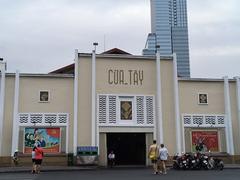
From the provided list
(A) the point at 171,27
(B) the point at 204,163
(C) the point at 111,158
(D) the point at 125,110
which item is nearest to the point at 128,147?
(C) the point at 111,158

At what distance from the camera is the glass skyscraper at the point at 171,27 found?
12427cm

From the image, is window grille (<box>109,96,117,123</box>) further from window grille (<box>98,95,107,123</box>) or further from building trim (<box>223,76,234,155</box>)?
building trim (<box>223,76,234,155</box>)

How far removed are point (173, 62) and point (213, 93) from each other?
3.81m

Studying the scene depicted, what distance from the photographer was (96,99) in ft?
92.6

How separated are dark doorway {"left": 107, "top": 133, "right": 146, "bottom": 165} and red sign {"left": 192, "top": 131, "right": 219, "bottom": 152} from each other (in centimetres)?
378

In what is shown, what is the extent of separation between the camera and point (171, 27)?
14750 centimetres

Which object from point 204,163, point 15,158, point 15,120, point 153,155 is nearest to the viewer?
point 153,155

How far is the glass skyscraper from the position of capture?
124m

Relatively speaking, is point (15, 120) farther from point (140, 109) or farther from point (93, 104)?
point (140, 109)

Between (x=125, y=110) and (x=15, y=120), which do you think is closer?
(x=15, y=120)

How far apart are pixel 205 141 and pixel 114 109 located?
7.04 metres

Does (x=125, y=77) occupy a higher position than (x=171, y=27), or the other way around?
(x=171, y=27)

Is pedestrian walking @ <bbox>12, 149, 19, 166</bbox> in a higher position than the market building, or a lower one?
lower

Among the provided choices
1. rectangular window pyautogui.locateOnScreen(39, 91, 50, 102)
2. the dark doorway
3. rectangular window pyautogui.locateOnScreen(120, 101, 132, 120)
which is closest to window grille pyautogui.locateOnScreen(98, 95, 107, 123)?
rectangular window pyautogui.locateOnScreen(120, 101, 132, 120)
